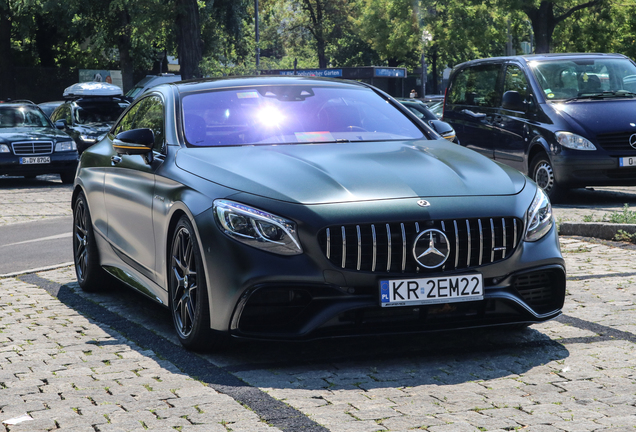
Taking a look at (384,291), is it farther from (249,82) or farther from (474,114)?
(474,114)

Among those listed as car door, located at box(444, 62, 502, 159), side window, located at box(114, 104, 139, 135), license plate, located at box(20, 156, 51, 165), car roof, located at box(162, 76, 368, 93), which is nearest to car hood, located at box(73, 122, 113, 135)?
license plate, located at box(20, 156, 51, 165)

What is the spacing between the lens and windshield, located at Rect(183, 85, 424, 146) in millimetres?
Answer: 5918

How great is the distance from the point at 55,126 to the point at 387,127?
1383 cm

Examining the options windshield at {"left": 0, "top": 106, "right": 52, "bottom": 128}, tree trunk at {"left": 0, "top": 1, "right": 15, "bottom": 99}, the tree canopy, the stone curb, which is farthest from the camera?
tree trunk at {"left": 0, "top": 1, "right": 15, "bottom": 99}

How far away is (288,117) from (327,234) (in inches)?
64.0

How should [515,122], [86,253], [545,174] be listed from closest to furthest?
1. [86,253]
2. [545,174]
3. [515,122]

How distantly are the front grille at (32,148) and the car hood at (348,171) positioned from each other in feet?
42.8

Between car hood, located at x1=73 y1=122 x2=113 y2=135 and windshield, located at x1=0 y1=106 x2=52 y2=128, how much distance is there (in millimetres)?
1213

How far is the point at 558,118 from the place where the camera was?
12367 millimetres

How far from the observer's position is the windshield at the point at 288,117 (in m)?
5.92

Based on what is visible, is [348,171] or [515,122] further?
[515,122]

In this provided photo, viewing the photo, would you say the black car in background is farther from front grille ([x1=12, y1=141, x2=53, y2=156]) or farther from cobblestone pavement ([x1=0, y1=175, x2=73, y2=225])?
cobblestone pavement ([x1=0, y1=175, x2=73, y2=225])

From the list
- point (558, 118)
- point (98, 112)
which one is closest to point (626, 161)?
point (558, 118)

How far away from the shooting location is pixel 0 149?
698 inches
